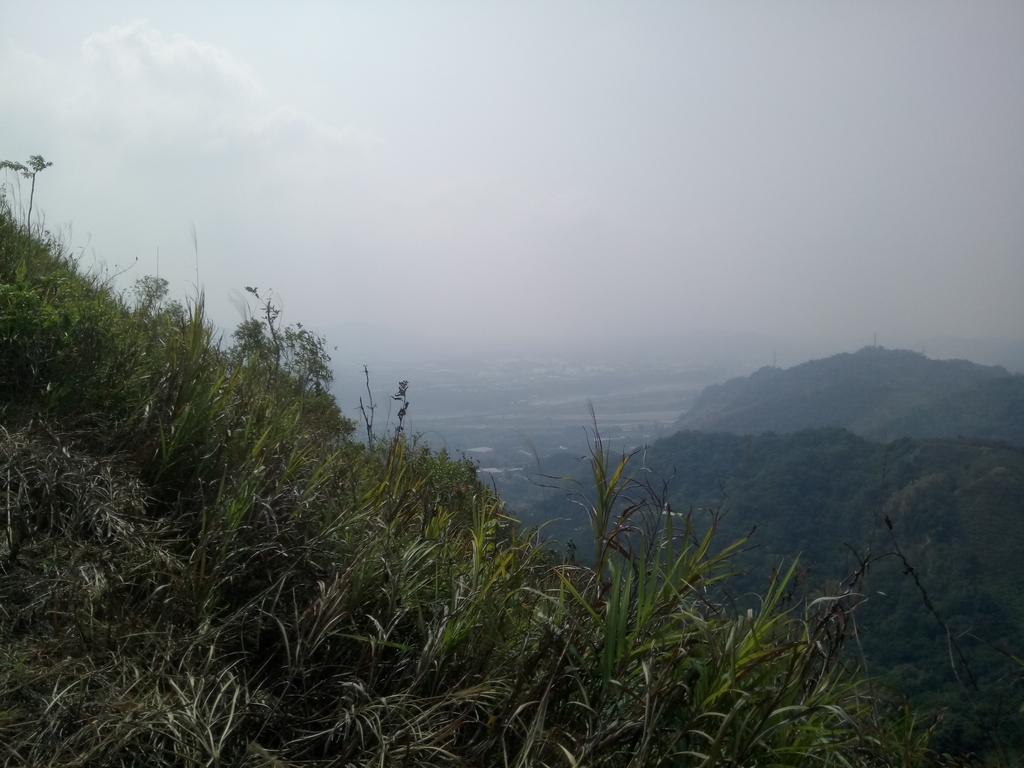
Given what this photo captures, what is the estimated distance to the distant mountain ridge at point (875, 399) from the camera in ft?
72.0

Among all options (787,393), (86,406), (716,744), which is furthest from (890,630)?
(787,393)

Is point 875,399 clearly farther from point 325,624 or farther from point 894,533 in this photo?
point 325,624

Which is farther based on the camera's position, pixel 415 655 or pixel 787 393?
pixel 787 393

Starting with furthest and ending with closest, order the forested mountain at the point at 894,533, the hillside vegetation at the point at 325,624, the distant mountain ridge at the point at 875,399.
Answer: the distant mountain ridge at the point at 875,399 < the forested mountain at the point at 894,533 < the hillside vegetation at the point at 325,624

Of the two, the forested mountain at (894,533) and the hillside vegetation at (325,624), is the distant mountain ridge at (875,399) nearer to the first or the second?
the forested mountain at (894,533)

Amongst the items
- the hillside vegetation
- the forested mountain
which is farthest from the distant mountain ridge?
the hillside vegetation

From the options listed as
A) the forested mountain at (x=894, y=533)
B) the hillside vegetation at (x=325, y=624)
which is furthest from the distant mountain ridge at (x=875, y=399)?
the hillside vegetation at (x=325, y=624)

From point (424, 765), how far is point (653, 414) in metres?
31.6

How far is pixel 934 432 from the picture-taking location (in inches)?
800

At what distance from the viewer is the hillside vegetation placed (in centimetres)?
214

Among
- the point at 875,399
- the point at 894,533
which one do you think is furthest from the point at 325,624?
the point at 875,399

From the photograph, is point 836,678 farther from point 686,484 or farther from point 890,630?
point 686,484

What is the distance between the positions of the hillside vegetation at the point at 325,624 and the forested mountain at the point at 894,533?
1.34ft

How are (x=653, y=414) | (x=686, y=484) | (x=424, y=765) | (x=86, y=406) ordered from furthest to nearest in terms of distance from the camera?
(x=653, y=414) → (x=686, y=484) → (x=86, y=406) → (x=424, y=765)
